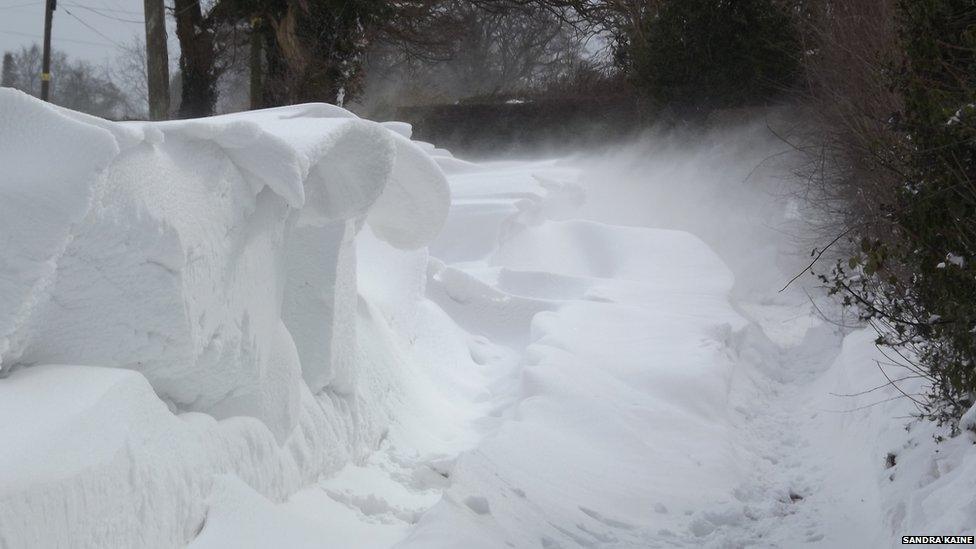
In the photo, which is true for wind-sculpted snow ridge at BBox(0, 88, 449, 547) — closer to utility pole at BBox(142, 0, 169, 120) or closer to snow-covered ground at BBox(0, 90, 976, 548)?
snow-covered ground at BBox(0, 90, 976, 548)

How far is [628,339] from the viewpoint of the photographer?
323 inches

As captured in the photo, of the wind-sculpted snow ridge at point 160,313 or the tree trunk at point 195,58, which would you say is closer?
the wind-sculpted snow ridge at point 160,313

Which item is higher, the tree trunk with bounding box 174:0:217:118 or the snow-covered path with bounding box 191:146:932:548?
the tree trunk with bounding box 174:0:217:118

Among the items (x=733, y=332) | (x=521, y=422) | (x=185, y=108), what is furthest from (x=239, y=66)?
(x=521, y=422)

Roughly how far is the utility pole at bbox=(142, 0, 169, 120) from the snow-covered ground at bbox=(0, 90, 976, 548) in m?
7.29

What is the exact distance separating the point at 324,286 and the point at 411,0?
1418 centimetres

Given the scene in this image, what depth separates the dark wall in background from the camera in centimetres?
2323

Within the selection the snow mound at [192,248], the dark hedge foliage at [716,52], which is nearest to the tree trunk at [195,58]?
the dark hedge foliage at [716,52]

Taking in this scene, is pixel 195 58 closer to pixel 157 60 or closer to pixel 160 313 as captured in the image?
pixel 157 60

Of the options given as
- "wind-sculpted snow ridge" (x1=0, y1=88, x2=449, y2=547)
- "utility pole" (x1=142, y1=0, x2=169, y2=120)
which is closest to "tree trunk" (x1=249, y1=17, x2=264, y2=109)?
"utility pole" (x1=142, y1=0, x2=169, y2=120)

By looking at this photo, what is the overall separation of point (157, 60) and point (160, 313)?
12.2 m

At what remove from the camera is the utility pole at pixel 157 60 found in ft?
47.5

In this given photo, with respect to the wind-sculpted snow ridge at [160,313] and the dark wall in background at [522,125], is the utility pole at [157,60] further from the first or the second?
the dark wall in background at [522,125]

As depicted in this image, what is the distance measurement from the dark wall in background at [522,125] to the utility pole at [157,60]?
1093 cm
